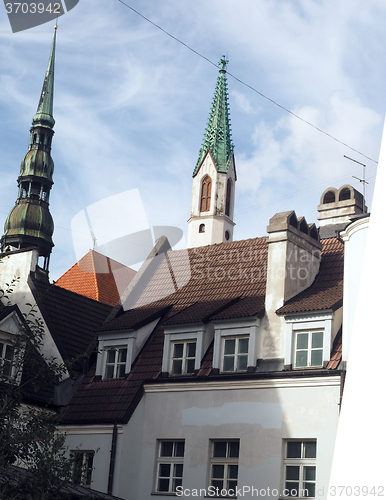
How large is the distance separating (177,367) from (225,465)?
3.20 metres

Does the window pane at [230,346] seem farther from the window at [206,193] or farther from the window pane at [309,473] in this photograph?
the window at [206,193]

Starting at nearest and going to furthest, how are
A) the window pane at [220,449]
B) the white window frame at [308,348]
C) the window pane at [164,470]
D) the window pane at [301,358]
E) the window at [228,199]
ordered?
1. the white window frame at [308,348]
2. the window pane at [301,358]
3. the window pane at [220,449]
4. the window pane at [164,470]
5. the window at [228,199]

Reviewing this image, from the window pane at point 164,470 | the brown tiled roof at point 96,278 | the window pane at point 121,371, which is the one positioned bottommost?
the window pane at point 164,470

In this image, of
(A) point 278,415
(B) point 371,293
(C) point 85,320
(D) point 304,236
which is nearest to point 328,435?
(A) point 278,415

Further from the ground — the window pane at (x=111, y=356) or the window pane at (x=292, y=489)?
the window pane at (x=111, y=356)

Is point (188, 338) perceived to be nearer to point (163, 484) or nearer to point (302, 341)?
point (302, 341)

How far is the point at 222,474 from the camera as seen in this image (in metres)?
19.1

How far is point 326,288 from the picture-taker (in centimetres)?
2106

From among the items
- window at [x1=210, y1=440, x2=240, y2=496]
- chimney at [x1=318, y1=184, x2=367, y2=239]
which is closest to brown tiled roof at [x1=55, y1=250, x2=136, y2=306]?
chimney at [x1=318, y1=184, x2=367, y2=239]

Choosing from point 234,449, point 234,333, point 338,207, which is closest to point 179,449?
point 234,449

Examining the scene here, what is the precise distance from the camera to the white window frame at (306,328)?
18797mm

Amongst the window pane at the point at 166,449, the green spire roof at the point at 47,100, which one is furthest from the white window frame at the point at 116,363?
the green spire roof at the point at 47,100

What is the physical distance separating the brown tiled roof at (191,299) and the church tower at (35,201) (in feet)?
111

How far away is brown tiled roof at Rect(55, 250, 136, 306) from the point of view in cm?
3600
